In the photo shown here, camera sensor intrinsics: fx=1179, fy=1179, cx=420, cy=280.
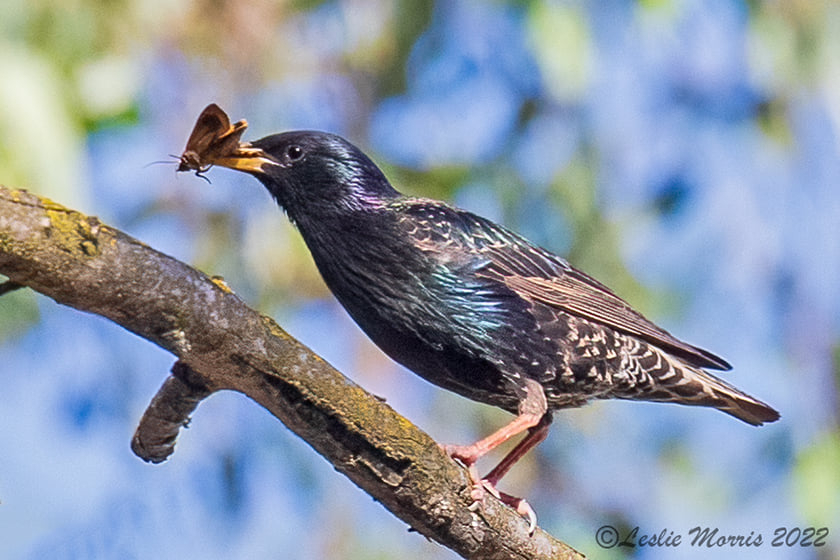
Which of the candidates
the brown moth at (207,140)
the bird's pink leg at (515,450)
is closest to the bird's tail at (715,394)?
the bird's pink leg at (515,450)

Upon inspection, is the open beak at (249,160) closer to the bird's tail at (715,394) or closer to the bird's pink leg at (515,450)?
the bird's pink leg at (515,450)

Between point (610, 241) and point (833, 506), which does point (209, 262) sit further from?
point (833, 506)

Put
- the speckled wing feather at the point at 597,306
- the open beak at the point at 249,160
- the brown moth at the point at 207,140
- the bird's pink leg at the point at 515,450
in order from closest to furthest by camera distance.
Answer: the bird's pink leg at the point at 515,450 < the brown moth at the point at 207,140 < the open beak at the point at 249,160 < the speckled wing feather at the point at 597,306

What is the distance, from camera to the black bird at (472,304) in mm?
4301

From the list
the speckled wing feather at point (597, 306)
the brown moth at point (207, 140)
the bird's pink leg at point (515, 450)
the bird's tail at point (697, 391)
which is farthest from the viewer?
the bird's tail at point (697, 391)

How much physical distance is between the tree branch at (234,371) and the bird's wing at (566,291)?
3.90 feet

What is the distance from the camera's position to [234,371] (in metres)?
3.12

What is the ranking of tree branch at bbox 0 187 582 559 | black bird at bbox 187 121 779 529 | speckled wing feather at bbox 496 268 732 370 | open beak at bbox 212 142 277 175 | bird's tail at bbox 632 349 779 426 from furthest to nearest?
1. bird's tail at bbox 632 349 779 426
2. speckled wing feather at bbox 496 268 732 370
3. open beak at bbox 212 142 277 175
4. black bird at bbox 187 121 779 529
5. tree branch at bbox 0 187 582 559

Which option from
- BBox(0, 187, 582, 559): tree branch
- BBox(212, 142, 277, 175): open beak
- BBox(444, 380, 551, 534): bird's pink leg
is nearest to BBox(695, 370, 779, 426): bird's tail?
BBox(444, 380, 551, 534): bird's pink leg

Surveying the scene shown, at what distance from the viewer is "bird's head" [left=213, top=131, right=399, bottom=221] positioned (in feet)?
14.9

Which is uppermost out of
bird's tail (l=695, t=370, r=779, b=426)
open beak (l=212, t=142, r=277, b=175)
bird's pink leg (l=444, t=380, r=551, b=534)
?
bird's tail (l=695, t=370, r=779, b=426)

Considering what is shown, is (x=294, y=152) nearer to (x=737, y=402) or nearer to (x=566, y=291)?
(x=566, y=291)

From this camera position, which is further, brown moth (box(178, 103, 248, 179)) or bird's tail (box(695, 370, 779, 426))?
bird's tail (box(695, 370, 779, 426))

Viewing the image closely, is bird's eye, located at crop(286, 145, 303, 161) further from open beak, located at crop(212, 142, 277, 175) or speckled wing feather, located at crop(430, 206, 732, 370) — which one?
speckled wing feather, located at crop(430, 206, 732, 370)
